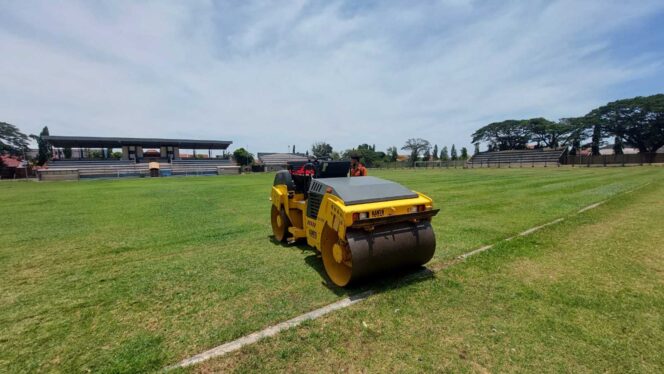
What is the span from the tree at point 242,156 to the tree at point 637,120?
76925 mm

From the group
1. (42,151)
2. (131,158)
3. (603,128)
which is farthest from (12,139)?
(603,128)

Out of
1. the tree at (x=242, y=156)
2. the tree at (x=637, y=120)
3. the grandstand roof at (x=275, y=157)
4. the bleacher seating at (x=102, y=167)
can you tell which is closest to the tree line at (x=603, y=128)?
the tree at (x=637, y=120)

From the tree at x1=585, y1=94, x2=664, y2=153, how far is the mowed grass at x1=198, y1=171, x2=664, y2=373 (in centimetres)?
7375

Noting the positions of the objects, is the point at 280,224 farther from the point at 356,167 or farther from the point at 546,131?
the point at 546,131

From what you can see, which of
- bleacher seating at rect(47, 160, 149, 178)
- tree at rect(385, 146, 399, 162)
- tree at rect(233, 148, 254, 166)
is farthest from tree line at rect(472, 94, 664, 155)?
bleacher seating at rect(47, 160, 149, 178)

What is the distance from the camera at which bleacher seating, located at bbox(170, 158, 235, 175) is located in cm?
5664

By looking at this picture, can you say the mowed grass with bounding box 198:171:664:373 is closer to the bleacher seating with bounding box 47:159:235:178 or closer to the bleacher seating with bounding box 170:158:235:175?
the bleacher seating with bounding box 47:159:235:178

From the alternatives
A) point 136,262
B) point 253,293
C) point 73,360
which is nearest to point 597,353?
point 253,293

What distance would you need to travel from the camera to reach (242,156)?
80375mm

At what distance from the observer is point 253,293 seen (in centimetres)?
406

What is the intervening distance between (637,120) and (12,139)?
11798 centimetres

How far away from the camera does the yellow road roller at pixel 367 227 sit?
12.7ft

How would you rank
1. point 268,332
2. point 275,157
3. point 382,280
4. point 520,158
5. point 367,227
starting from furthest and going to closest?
point 275,157 < point 520,158 < point 382,280 < point 367,227 < point 268,332

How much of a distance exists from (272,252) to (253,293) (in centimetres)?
182
